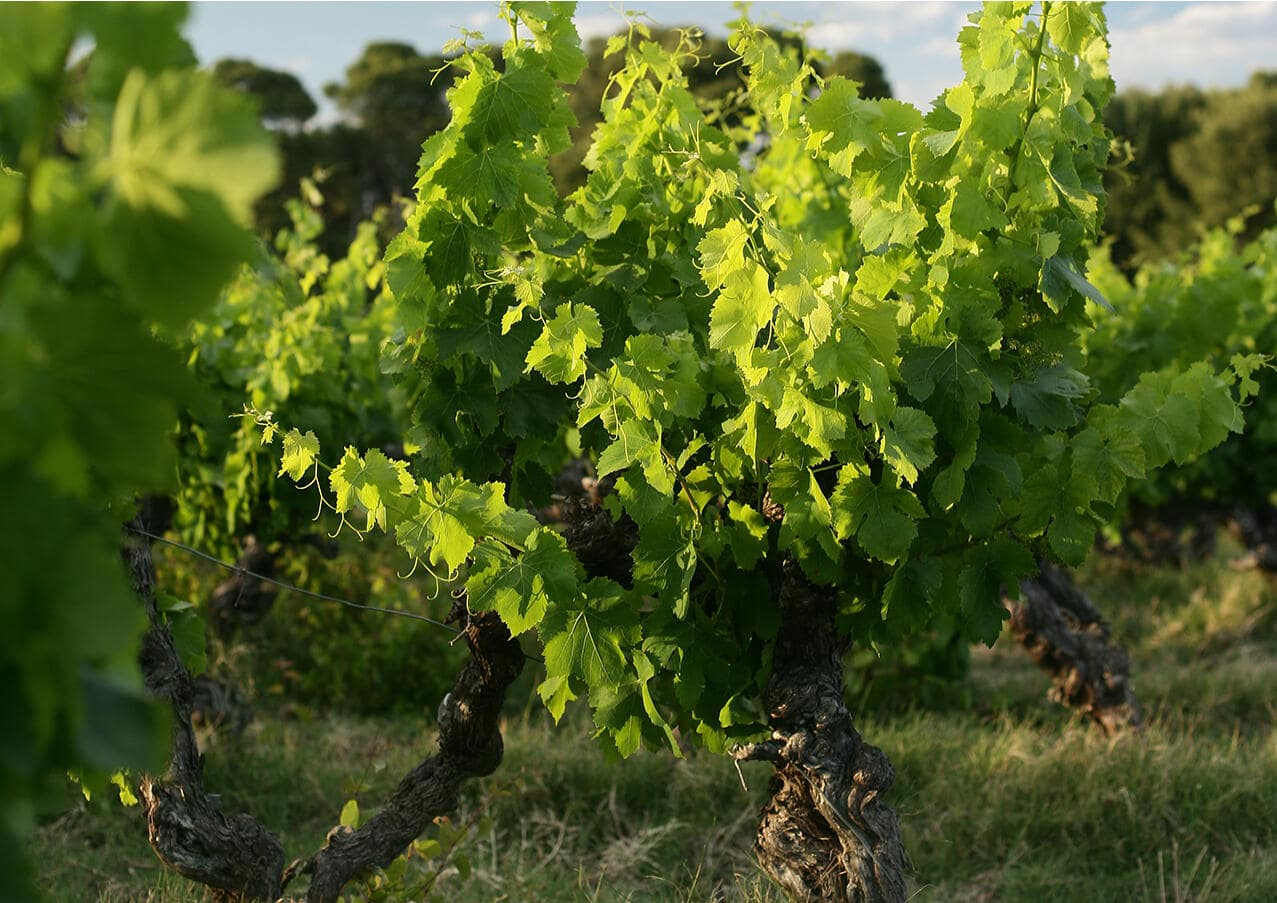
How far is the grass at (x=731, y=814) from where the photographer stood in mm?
3762

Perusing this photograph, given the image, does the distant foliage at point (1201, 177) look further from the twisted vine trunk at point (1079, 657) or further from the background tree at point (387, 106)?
the twisted vine trunk at point (1079, 657)

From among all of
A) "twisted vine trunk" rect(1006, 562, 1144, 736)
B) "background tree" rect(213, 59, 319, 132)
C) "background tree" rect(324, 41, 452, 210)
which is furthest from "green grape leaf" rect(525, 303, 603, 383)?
"background tree" rect(213, 59, 319, 132)

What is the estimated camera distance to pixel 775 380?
2176 millimetres

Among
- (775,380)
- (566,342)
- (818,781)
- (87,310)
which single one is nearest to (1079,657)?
(818,781)

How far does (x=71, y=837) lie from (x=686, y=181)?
3143 mm

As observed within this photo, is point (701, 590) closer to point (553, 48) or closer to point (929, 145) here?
point (929, 145)

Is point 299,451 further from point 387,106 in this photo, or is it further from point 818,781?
point 387,106

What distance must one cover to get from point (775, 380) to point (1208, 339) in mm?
3998

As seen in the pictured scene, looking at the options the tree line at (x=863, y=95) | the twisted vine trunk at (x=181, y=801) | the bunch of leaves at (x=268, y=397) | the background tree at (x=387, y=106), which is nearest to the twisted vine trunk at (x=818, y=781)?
the twisted vine trunk at (x=181, y=801)

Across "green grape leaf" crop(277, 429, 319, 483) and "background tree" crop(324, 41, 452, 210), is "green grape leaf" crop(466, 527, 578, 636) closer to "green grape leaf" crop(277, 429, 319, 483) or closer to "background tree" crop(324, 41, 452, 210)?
"green grape leaf" crop(277, 429, 319, 483)

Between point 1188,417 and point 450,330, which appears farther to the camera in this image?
point 450,330

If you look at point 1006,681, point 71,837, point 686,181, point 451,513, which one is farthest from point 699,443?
point 1006,681

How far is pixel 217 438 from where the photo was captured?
194 inches

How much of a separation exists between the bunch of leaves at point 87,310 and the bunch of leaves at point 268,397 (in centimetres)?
381
